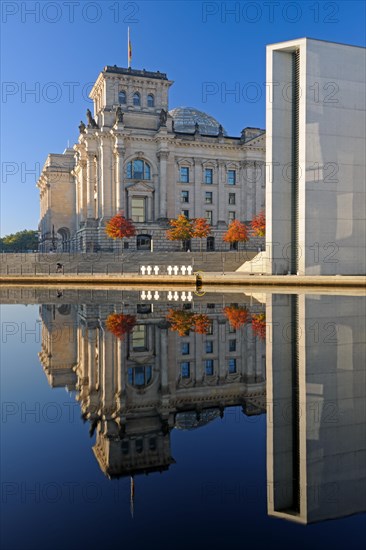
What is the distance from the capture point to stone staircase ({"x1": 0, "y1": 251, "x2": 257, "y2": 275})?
4506 centimetres

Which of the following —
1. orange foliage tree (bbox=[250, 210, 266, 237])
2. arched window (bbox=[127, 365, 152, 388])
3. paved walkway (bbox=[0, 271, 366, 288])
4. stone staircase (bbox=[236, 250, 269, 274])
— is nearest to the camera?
arched window (bbox=[127, 365, 152, 388])

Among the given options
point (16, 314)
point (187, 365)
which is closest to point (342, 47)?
point (16, 314)

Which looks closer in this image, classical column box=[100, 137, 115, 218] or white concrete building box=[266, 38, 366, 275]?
white concrete building box=[266, 38, 366, 275]

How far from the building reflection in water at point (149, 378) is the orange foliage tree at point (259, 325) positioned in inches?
7.2

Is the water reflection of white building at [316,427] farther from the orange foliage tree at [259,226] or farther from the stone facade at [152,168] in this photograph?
the orange foliage tree at [259,226]

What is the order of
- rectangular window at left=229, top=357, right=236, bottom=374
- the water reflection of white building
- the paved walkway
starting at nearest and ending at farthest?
the water reflection of white building, rectangular window at left=229, top=357, right=236, bottom=374, the paved walkway

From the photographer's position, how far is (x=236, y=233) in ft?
217

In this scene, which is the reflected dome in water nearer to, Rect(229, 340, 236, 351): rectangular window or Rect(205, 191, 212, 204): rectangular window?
Rect(229, 340, 236, 351): rectangular window

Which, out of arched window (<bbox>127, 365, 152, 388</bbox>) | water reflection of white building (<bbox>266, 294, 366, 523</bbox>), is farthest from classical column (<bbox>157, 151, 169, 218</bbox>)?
arched window (<bbox>127, 365, 152, 388</bbox>)

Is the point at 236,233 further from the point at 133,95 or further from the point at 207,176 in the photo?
the point at 133,95

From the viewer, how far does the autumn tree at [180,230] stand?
2436 inches

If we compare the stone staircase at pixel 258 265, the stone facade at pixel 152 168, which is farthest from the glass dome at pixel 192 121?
the stone staircase at pixel 258 265

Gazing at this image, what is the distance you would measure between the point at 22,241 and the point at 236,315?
13343 centimetres

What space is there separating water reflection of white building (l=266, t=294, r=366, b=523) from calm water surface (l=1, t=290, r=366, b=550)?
0.05 ft
